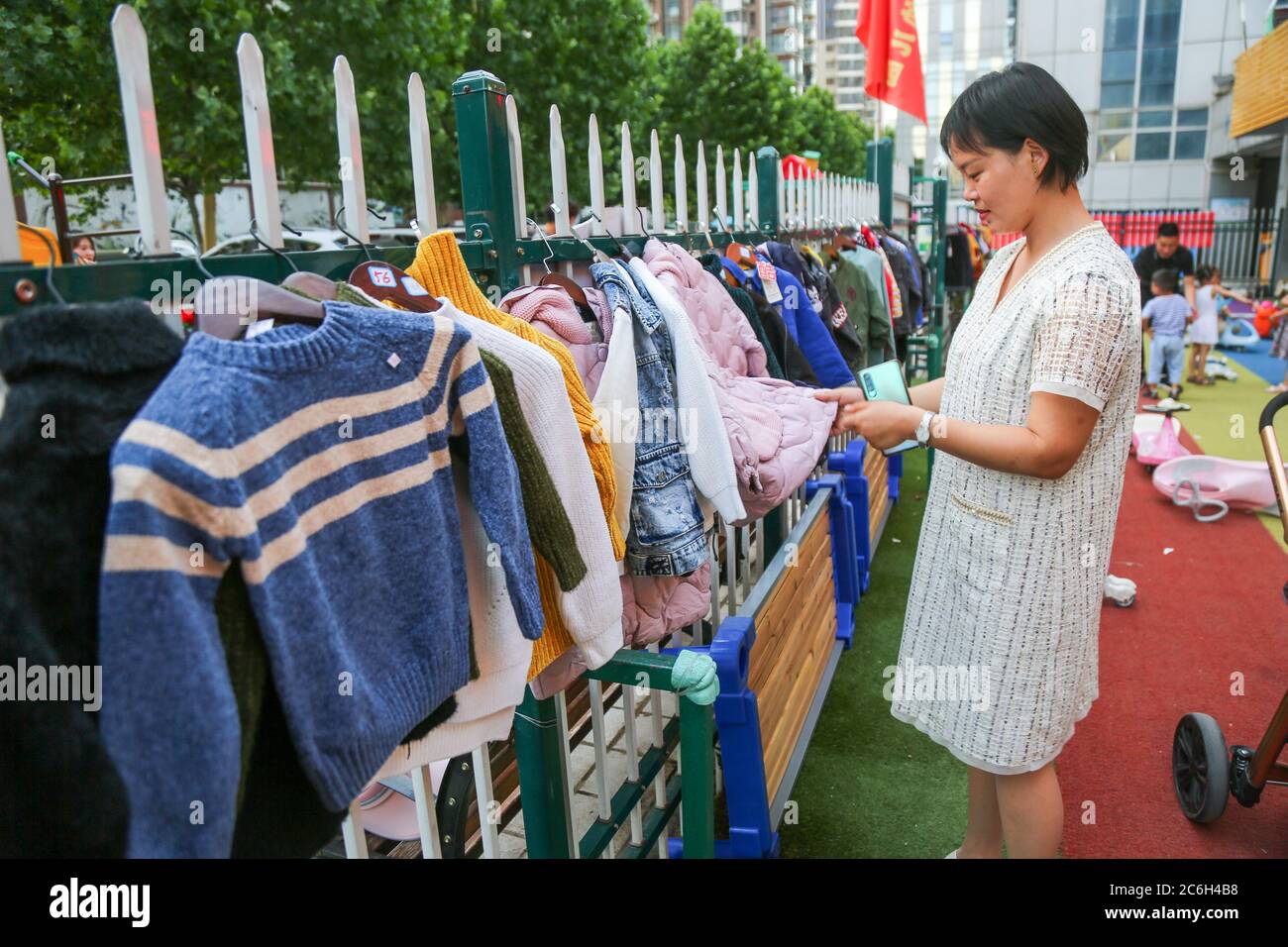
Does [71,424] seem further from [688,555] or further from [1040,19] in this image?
[1040,19]

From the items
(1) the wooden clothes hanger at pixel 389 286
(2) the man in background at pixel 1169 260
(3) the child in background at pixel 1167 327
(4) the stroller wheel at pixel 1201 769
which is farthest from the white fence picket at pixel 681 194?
(2) the man in background at pixel 1169 260

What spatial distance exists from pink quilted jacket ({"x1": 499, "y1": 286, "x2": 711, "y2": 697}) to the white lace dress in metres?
0.65

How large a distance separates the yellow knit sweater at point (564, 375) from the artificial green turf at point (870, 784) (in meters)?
1.39

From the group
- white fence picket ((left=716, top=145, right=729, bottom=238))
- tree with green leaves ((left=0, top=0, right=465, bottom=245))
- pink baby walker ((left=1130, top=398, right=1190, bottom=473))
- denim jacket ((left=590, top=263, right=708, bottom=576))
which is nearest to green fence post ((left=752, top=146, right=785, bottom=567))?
white fence picket ((left=716, top=145, right=729, bottom=238))

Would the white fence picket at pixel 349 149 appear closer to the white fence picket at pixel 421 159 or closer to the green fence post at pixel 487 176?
the white fence picket at pixel 421 159

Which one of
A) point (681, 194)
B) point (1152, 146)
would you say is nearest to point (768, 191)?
point (681, 194)

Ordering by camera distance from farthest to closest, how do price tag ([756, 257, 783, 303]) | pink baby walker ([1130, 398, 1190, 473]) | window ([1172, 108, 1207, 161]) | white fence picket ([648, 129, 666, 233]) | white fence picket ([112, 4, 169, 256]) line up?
window ([1172, 108, 1207, 161]), pink baby walker ([1130, 398, 1190, 473]), price tag ([756, 257, 783, 303]), white fence picket ([648, 129, 666, 233]), white fence picket ([112, 4, 169, 256])

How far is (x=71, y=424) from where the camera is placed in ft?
3.29

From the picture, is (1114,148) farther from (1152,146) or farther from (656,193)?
(656,193)

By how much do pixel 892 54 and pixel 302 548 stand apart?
8986 millimetres

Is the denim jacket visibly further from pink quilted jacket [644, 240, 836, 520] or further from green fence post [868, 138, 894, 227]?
green fence post [868, 138, 894, 227]

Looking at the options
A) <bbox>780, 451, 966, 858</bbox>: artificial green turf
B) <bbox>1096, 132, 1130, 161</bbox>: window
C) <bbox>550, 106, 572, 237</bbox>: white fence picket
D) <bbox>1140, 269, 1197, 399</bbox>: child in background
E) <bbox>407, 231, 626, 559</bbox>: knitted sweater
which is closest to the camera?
<bbox>407, 231, 626, 559</bbox>: knitted sweater

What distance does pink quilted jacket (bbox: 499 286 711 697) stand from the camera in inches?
83.5

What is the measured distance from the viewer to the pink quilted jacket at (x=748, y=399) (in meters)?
2.72
